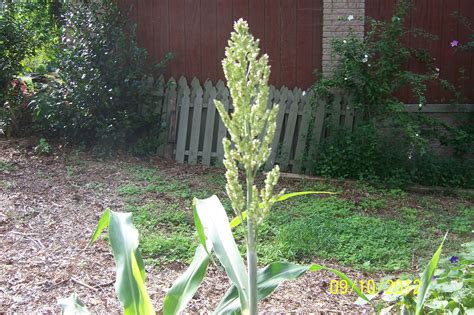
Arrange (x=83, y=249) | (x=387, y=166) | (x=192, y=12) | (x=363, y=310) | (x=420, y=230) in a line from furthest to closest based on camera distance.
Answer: (x=192, y=12) < (x=387, y=166) < (x=420, y=230) < (x=83, y=249) < (x=363, y=310)

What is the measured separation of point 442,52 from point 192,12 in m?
3.49

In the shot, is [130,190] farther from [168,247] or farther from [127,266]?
[127,266]

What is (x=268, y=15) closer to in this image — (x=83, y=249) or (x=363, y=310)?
(x=83, y=249)

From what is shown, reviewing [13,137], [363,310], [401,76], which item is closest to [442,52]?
[401,76]

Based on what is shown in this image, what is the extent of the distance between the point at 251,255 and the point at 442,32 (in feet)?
21.8

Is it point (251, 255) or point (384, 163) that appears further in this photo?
point (384, 163)

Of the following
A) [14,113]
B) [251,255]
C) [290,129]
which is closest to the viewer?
[251,255]

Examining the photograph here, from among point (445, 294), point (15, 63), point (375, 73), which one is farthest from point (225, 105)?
point (445, 294)

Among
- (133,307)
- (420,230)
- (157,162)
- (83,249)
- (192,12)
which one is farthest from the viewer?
(192,12)

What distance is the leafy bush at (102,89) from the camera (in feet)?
23.7

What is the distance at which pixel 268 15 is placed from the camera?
7.68 meters

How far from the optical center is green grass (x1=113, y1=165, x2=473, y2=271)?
4273 millimetres
